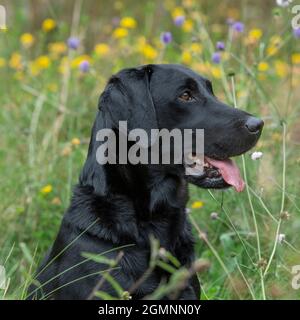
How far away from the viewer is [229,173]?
3.36 m

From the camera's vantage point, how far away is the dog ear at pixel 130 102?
3262 mm

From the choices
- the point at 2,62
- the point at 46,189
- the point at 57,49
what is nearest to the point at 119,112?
the point at 46,189

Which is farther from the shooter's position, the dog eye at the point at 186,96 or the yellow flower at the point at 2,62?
the yellow flower at the point at 2,62

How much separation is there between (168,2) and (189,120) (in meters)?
5.99

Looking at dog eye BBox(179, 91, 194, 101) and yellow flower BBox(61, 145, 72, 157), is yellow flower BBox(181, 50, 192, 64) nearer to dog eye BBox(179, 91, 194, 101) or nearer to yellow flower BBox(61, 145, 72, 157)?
yellow flower BBox(61, 145, 72, 157)

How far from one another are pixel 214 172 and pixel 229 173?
0.23 feet

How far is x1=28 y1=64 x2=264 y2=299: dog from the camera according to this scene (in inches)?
127

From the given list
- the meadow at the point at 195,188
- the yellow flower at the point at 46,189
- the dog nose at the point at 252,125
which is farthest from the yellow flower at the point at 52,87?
the dog nose at the point at 252,125

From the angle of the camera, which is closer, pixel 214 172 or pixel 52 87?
pixel 214 172

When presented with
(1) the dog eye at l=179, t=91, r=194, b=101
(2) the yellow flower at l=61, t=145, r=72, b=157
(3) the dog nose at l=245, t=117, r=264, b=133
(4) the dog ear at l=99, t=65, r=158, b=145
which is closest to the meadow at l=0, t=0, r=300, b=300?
(2) the yellow flower at l=61, t=145, r=72, b=157

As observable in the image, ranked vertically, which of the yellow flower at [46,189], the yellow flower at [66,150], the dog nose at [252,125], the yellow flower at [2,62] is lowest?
the yellow flower at [46,189]

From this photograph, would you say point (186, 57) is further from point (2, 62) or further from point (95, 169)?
point (95, 169)

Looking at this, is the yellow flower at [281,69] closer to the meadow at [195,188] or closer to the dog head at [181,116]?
the meadow at [195,188]
